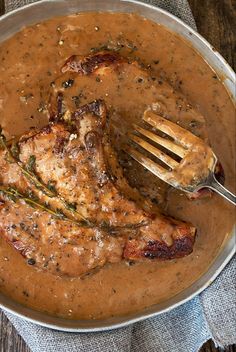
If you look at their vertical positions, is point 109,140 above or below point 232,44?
below

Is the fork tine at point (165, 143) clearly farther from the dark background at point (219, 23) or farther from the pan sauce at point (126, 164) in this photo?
the dark background at point (219, 23)

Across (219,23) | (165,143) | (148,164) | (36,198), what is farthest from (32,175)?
(219,23)

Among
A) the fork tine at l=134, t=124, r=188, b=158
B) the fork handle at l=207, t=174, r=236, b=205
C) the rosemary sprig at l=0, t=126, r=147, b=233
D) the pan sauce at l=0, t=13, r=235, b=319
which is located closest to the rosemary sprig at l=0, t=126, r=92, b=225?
the rosemary sprig at l=0, t=126, r=147, b=233

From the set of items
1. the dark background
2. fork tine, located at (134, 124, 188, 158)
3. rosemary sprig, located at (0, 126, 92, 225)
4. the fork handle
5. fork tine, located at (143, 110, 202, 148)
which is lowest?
rosemary sprig, located at (0, 126, 92, 225)

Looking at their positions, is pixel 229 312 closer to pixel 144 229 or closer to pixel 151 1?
pixel 144 229

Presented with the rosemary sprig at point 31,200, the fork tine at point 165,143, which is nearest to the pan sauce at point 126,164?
the fork tine at point 165,143

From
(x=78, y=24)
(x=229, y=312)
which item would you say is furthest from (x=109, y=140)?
(x=229, y=312)

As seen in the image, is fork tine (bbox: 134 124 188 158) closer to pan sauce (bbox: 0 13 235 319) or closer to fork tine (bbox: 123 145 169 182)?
fork tine (bbox: 123 145 169 182)
